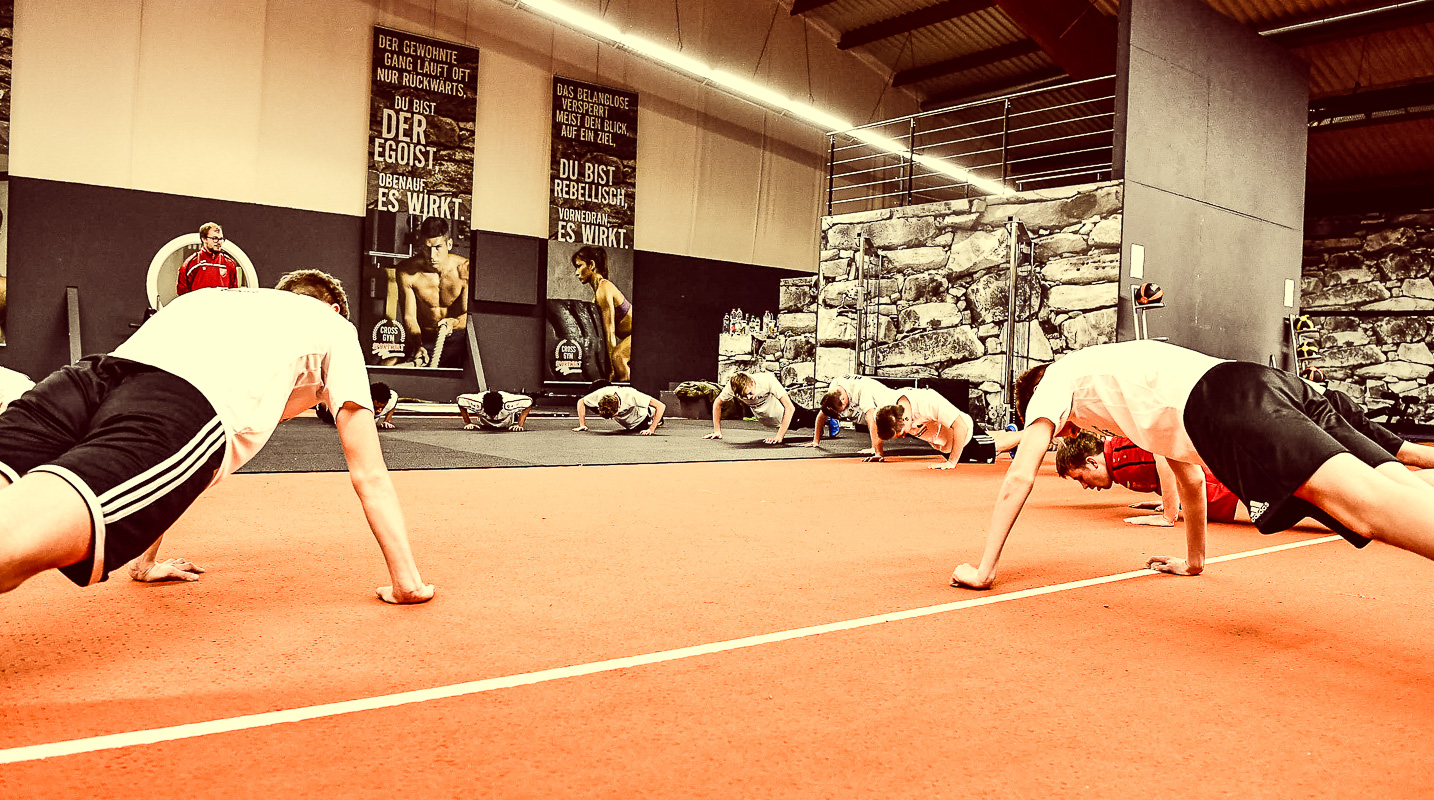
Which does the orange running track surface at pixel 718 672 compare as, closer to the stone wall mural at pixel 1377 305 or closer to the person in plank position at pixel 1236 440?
the person in plank position at pixel 1236 440

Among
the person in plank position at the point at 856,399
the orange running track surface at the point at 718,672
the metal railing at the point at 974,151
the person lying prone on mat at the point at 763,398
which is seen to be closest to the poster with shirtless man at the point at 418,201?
the person lying prone on mat at the point at 763,398

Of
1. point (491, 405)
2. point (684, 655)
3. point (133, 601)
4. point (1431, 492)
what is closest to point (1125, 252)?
point (491, 405)

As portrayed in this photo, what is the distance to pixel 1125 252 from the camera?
27.6ft

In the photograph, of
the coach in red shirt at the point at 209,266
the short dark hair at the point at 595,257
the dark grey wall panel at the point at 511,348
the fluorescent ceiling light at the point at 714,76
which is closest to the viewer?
the coach in red shirt at the point at 209,266

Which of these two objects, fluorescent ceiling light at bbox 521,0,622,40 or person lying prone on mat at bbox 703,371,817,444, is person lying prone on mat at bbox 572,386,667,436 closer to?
person lying prone on mat at bbox 703,371,817,444

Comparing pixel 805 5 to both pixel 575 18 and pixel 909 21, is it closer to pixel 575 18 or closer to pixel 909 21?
pixel 909 21

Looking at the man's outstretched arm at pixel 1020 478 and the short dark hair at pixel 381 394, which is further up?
the short dark hair at pixel 381 394

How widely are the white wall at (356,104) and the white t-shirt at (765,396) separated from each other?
5.80 meters

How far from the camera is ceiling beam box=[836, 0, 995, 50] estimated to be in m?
14.2

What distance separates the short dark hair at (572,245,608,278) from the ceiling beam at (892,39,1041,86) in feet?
24.9

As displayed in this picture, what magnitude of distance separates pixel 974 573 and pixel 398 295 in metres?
10.9

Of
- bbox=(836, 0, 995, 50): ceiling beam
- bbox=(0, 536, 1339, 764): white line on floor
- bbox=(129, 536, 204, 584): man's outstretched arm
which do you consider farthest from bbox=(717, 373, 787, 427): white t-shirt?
bbox=(836, 0, 995, 50): ceiling beam

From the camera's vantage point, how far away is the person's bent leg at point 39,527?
4.64ft

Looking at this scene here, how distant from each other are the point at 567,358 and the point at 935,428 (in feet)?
25.9
